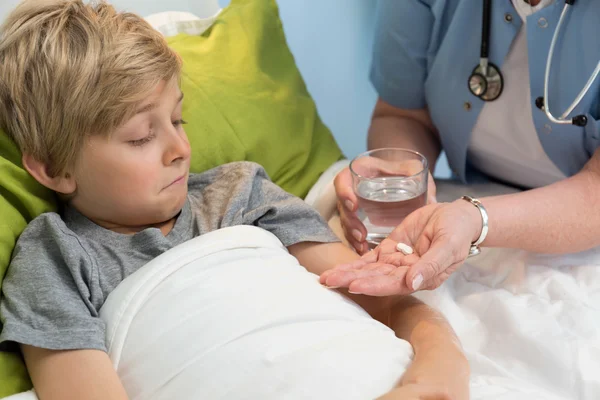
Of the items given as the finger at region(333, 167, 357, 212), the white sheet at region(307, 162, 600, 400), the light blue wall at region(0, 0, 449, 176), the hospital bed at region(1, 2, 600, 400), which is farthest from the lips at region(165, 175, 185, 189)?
the light blue wall at region(0, 0, 449, 176)

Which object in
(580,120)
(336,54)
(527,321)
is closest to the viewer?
(527,321)

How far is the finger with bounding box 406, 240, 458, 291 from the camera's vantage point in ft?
3.15

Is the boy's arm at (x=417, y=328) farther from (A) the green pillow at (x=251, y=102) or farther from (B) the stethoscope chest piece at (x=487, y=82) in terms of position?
(B) the stethoscope chest piece at (x=487, y=82)

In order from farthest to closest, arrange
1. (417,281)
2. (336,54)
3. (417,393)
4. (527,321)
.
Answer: (336,54) → (527,321) → (417,281) → (417,393)

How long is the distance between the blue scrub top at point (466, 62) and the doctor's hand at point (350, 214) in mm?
221

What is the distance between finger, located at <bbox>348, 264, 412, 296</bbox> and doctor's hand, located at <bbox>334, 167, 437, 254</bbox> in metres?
0.25

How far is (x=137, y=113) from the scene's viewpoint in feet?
3.28

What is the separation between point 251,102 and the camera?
139 centimetres

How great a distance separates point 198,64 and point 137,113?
0.39 meters

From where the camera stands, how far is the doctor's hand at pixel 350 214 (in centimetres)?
124

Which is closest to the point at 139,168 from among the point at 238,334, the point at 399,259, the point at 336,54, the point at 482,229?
the point at 238,334

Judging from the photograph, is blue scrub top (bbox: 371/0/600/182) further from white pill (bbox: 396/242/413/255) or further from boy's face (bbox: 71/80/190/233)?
boy's face (bbox: 71/80/190/233)

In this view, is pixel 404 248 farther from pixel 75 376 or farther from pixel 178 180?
pixel 75 376

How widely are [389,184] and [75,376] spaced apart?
1.98 ft
